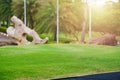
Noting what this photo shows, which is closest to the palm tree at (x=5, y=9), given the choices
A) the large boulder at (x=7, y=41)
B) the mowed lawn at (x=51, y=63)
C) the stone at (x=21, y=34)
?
the large boulder at (x=7, y=41)

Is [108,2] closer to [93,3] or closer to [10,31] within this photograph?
[93,3]

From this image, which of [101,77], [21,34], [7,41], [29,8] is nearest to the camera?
[101,77]

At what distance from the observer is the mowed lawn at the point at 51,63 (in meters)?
9.83

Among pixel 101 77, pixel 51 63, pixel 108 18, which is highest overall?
pixel 108 18

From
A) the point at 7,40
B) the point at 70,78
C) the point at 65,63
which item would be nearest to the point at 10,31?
the point at 7,40

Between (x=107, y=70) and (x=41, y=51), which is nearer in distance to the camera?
(x=107, y=70)

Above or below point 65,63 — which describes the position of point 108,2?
above

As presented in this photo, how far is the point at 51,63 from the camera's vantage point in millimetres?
11062

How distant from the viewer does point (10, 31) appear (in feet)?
70.6

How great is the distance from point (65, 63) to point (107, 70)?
4.68 ft

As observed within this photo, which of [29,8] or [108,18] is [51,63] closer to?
[108,18]

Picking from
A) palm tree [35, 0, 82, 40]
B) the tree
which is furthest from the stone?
palm tree [35, 0, 82, 40]

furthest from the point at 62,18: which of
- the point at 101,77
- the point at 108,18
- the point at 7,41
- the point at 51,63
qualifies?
the point at 101,77

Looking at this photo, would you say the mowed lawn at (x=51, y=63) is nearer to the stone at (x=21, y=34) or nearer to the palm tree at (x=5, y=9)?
the stone at (x=21, y=34)
